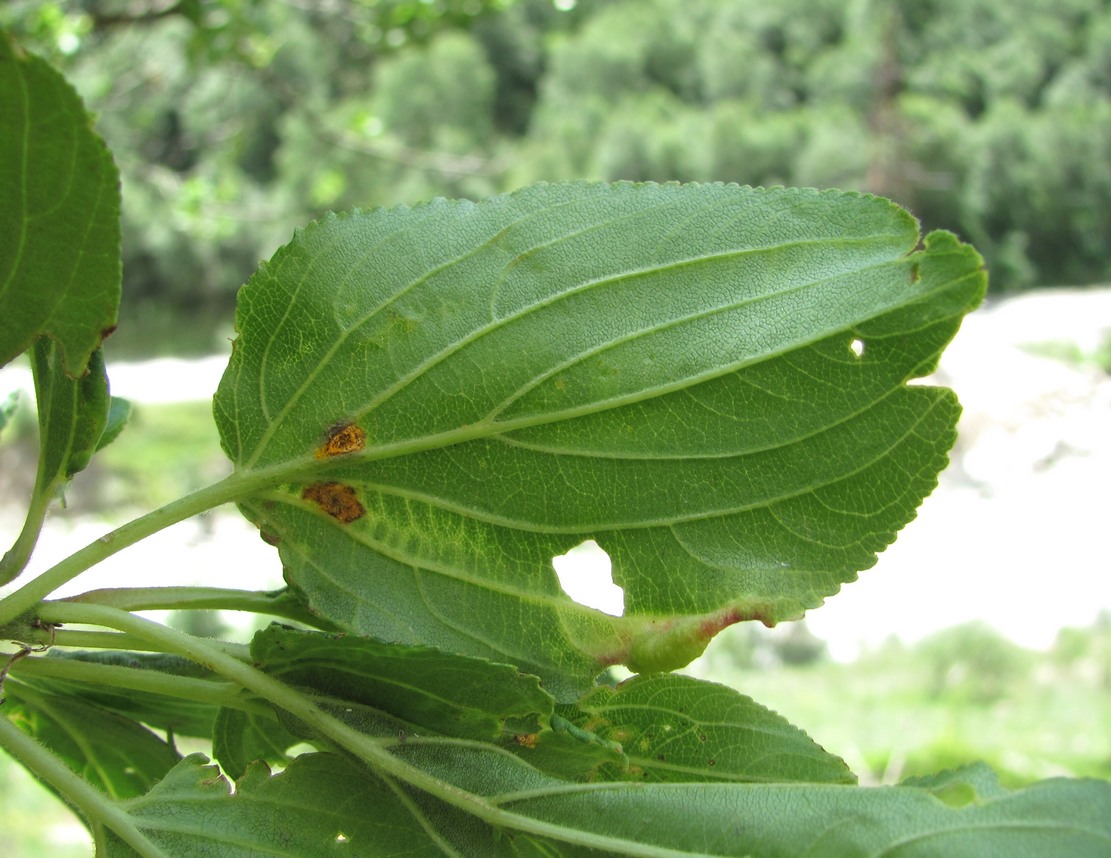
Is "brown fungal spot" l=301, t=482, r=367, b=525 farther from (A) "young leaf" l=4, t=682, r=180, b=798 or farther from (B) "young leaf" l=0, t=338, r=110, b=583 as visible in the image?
(A) "young leaf" l=4, t=682, r=180, b=798

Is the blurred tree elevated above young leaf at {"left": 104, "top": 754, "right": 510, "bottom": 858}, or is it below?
below

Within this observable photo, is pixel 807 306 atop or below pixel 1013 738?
atop

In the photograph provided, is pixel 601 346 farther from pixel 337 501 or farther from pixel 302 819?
pixel 302 819

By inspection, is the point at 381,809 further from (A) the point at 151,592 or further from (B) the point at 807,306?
(B) the point at 807,306

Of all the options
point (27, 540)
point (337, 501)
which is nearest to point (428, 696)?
point (337, 501)

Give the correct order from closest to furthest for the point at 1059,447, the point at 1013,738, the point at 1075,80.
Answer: the point at 1013,738, the point at 1059,447, the point at 1075,80

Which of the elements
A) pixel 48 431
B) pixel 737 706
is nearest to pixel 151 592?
pixel 48 431

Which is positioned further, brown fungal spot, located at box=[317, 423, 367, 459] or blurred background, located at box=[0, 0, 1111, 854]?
blurred background, located at box=[0, 0, 1111, 854]

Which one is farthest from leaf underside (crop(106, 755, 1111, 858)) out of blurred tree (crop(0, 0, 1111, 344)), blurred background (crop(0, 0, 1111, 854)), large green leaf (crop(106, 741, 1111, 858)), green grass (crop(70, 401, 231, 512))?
blurred tree (crop(0, 0, 1111, 344))
